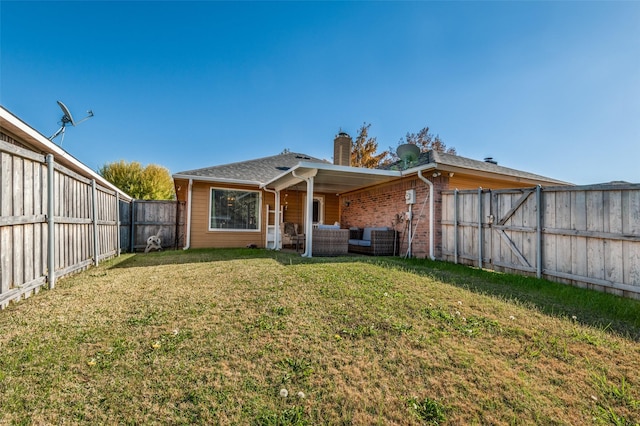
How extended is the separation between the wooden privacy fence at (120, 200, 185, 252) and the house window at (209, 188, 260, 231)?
2.28 m

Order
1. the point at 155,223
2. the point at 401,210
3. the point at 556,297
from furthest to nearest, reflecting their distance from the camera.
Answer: the point at 155,223, the point at 401,210, the point at 556,297

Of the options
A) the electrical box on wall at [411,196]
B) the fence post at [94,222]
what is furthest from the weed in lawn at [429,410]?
the fence post at [94,222]

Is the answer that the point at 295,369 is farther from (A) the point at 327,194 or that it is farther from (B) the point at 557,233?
(A) the point at 327,194

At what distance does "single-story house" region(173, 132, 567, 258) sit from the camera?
757cm

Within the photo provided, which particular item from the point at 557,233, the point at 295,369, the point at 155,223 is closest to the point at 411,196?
the point at 557,233

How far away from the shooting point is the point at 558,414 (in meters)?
1.76

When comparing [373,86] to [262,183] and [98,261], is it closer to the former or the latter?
[262,183]

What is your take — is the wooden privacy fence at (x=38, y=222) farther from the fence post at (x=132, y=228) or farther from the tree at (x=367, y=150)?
the tree at (x=367, y=150)

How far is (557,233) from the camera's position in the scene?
16.0ft

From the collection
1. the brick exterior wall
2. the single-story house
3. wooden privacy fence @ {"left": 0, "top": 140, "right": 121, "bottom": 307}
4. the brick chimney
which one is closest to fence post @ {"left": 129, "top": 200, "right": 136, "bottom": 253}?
the single-story house

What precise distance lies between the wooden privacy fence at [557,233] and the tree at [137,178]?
857 inches

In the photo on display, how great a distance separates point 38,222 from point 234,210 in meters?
6.99

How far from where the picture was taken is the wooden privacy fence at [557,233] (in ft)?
13.3

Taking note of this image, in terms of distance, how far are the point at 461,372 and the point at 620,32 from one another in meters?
9.60
